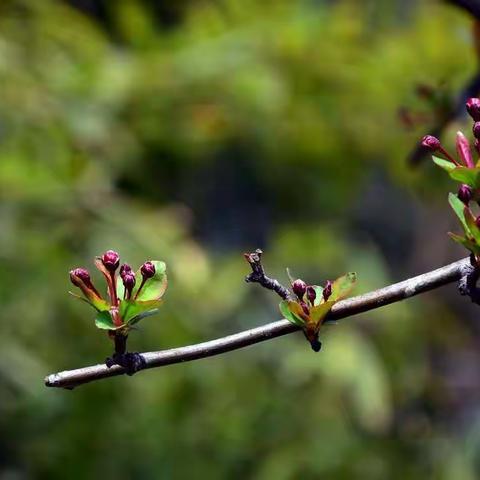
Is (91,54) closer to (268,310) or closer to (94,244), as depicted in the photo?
(94,244)

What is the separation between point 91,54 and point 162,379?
0.96 m

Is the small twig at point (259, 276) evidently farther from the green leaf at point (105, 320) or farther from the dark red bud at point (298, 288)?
the green leaf at point (105, 320)

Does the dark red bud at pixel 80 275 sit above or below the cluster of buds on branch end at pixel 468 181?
below

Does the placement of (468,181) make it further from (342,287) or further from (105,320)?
(105,320)

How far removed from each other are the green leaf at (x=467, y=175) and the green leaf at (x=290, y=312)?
0.59 feet

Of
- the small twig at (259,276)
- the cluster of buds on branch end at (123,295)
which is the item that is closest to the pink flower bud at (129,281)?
the cluster of buds on branch end at (123,295)

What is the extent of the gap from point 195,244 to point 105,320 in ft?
7.63

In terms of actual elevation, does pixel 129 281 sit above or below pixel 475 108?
below

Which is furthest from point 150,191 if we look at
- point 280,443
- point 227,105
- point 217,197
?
point 217,197

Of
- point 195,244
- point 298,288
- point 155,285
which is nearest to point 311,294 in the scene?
point 298,288

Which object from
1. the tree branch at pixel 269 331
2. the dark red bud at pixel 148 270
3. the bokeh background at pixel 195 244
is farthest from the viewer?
the bokeh background at pixel 195 244

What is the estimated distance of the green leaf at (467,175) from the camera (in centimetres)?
92

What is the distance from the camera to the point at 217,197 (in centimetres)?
491

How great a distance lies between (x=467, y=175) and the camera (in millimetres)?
922
